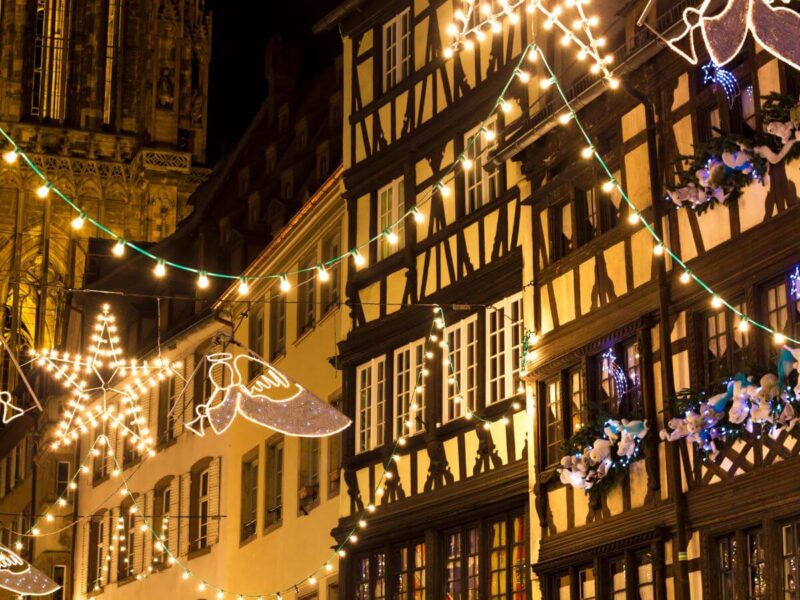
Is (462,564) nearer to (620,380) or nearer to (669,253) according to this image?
(620,380)

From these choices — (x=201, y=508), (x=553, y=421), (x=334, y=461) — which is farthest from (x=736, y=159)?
(x=201, y=508)

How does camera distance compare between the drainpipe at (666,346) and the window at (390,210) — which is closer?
the drainpipe at (666,346)

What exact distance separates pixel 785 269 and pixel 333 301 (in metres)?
9.93

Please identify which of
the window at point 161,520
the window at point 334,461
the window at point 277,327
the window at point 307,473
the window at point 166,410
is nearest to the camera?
the window at point 334,461

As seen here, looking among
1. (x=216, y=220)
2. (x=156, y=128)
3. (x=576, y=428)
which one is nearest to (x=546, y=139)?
(x=576, y=428)

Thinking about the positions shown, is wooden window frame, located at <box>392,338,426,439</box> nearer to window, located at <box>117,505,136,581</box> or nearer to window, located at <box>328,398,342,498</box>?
window, located at <box>328,398,342,498</box>

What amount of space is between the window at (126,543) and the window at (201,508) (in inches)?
114

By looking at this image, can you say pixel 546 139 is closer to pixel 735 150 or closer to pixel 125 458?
pixel 735 150

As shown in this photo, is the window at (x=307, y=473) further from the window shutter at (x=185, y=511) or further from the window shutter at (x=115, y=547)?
the window shutter at (x=115, y=547)

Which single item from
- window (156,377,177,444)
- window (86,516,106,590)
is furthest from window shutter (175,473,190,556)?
window (86,516,106,590)

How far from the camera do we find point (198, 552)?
26188 millimetres

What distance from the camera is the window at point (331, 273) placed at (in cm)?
2245

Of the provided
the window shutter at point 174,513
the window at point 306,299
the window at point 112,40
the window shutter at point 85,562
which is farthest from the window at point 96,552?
the window at point 112,40

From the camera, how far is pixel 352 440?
795 inches
